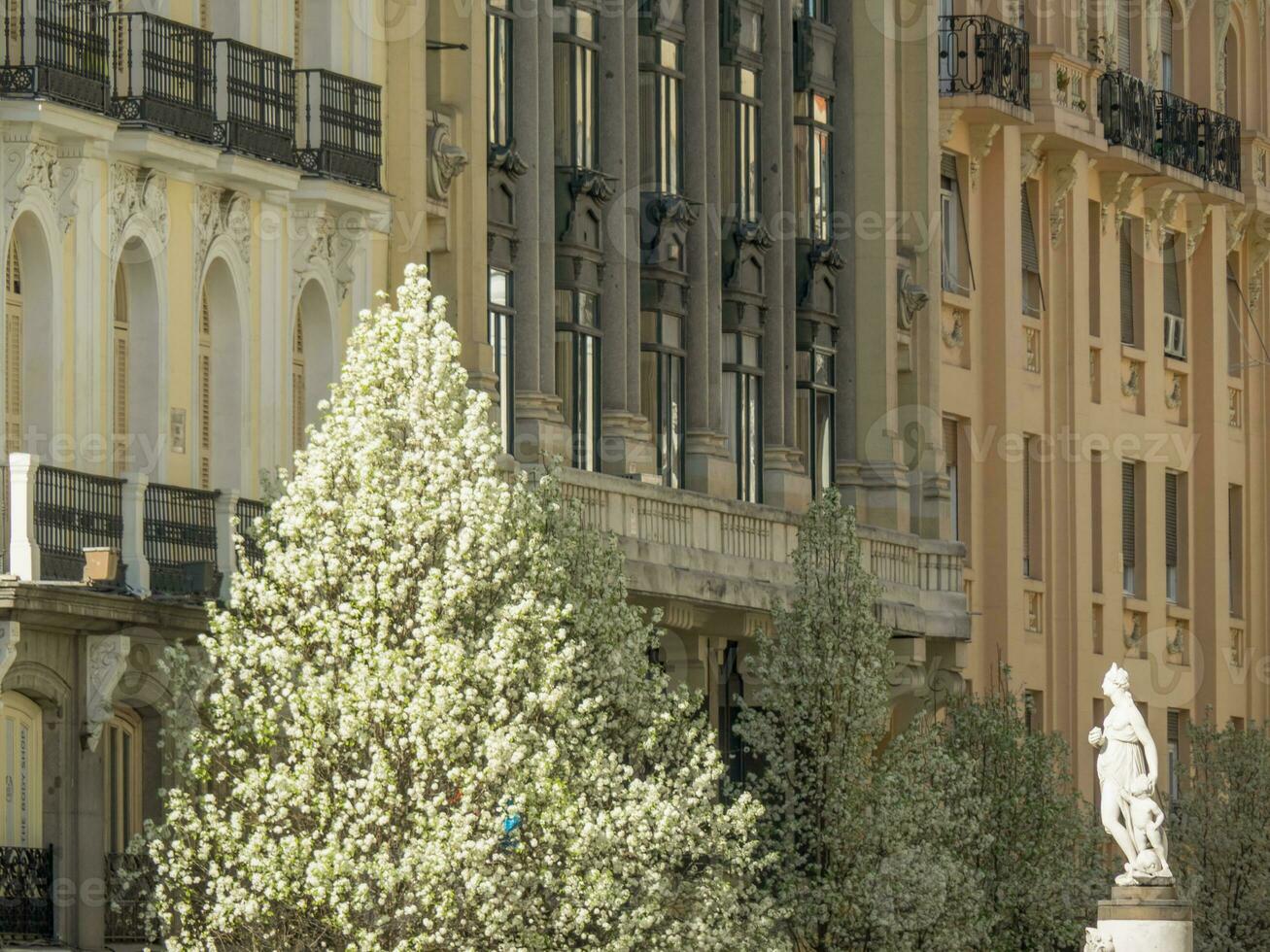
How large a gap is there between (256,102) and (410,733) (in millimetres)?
10504

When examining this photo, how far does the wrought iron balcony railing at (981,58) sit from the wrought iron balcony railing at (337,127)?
62.9ft

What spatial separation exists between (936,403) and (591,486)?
551 inches

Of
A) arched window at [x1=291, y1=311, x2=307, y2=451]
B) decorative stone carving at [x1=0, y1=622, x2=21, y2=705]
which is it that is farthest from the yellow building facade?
decorative stone carving at [x1=0, y1=622, x2=21, y2=705]

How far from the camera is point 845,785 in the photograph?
55000mm

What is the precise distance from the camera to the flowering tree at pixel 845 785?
179 ft

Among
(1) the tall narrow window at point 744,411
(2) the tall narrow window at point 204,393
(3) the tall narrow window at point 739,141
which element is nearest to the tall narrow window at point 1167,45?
(3) the tall narrow window at point 739,141

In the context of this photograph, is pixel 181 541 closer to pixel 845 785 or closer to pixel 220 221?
pixel 220 221

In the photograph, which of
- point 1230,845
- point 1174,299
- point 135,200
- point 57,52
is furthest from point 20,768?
point 1174,299

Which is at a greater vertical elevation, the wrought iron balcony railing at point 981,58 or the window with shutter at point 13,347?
the wrought iron balcony railing at point 981,58

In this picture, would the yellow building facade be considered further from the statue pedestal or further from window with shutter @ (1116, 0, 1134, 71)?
the statue pedestal

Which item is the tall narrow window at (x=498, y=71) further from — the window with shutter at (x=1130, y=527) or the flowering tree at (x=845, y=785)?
the window with shutter at (x=1130, y=527)

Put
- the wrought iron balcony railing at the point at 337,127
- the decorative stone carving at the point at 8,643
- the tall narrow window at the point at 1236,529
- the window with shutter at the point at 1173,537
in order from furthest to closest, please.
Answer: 1. the tall narrow window at the point at 1236,529
2. the window with shutter at the point at 1173,537
3. the wrought iron balcony railing at the point at 337,127
4. the decorative stone carving at the point at 8,643

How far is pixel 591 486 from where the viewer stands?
5569cm

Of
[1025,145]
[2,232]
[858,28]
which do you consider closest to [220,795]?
[2,232]
